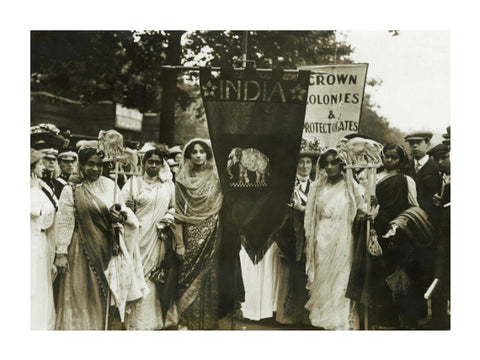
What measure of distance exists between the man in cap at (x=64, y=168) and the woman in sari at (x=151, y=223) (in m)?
0.48

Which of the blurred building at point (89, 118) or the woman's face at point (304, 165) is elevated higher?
the blurred building at point (89, 118)

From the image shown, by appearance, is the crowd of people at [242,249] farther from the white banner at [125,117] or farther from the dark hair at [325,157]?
the white banner at [125,117]

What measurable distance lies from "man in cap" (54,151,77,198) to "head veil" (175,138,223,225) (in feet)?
2.91

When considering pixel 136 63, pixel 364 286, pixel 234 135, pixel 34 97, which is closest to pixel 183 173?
pixel 234 135

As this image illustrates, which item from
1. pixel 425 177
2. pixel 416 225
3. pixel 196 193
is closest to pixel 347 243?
pixel 416 225

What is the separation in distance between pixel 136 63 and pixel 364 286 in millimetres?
2669

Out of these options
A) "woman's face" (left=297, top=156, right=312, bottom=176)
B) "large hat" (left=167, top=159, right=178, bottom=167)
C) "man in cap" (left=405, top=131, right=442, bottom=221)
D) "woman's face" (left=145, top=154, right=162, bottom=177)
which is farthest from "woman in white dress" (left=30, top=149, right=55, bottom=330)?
"man in cap" (left=405, top=131, right=442, bottom=221)

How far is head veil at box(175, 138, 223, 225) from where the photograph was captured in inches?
211

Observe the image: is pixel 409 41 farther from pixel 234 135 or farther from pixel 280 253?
pixel 280 253

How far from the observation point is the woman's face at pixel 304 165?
17.6 feet

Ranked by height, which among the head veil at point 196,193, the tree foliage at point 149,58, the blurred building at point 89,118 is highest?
the tree foliage at point 149,58

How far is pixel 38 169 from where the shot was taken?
210 inches

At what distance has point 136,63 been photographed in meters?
5.34

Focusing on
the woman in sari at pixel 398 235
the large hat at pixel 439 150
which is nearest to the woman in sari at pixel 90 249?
the woman in sari at pixel 398 235
